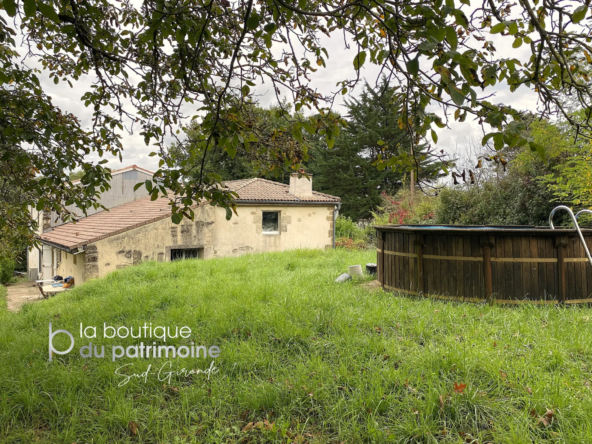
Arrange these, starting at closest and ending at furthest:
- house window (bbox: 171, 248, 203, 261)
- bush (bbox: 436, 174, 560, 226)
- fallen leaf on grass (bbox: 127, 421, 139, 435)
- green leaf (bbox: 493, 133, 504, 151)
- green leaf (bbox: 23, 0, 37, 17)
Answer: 1. green leaf (bbox: 493, 133, 504, 151)
2. green leaf (bbox: 23, 0, 37, 17)
3. fallen leaf on grass (bbox: 127, 421, 139, 435)
4. bush (bbox: 436, 174, 560, 226)
5. house window (bbox: 171, 248, 203, 261)

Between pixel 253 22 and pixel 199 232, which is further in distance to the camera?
pixel 199 232

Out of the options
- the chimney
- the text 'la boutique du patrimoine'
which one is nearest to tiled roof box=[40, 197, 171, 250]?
the chimney

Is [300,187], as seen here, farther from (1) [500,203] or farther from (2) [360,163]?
(2) [360,163]

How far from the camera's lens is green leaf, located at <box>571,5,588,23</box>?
198 cm

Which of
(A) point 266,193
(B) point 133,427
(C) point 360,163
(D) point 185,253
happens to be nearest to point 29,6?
(B) point 133,427

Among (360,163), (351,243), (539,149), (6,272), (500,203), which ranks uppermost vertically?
(360,163)

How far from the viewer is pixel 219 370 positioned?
4062mm

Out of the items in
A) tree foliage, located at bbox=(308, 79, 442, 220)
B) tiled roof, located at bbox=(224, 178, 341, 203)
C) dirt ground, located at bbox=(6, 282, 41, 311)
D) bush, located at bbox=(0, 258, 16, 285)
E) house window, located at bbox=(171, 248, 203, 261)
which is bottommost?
dirt ground, located at bbox=(6, 282, 41, 311)

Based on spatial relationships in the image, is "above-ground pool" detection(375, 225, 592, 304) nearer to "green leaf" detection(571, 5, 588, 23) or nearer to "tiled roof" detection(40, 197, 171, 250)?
"green leaf" detection(571, 5, 588, 23)

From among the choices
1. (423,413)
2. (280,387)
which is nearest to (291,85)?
(280,387)

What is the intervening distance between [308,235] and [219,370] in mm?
14933

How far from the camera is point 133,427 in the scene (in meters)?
3.22

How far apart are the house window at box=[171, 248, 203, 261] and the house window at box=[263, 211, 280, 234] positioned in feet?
10.8

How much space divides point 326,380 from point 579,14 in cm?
342
